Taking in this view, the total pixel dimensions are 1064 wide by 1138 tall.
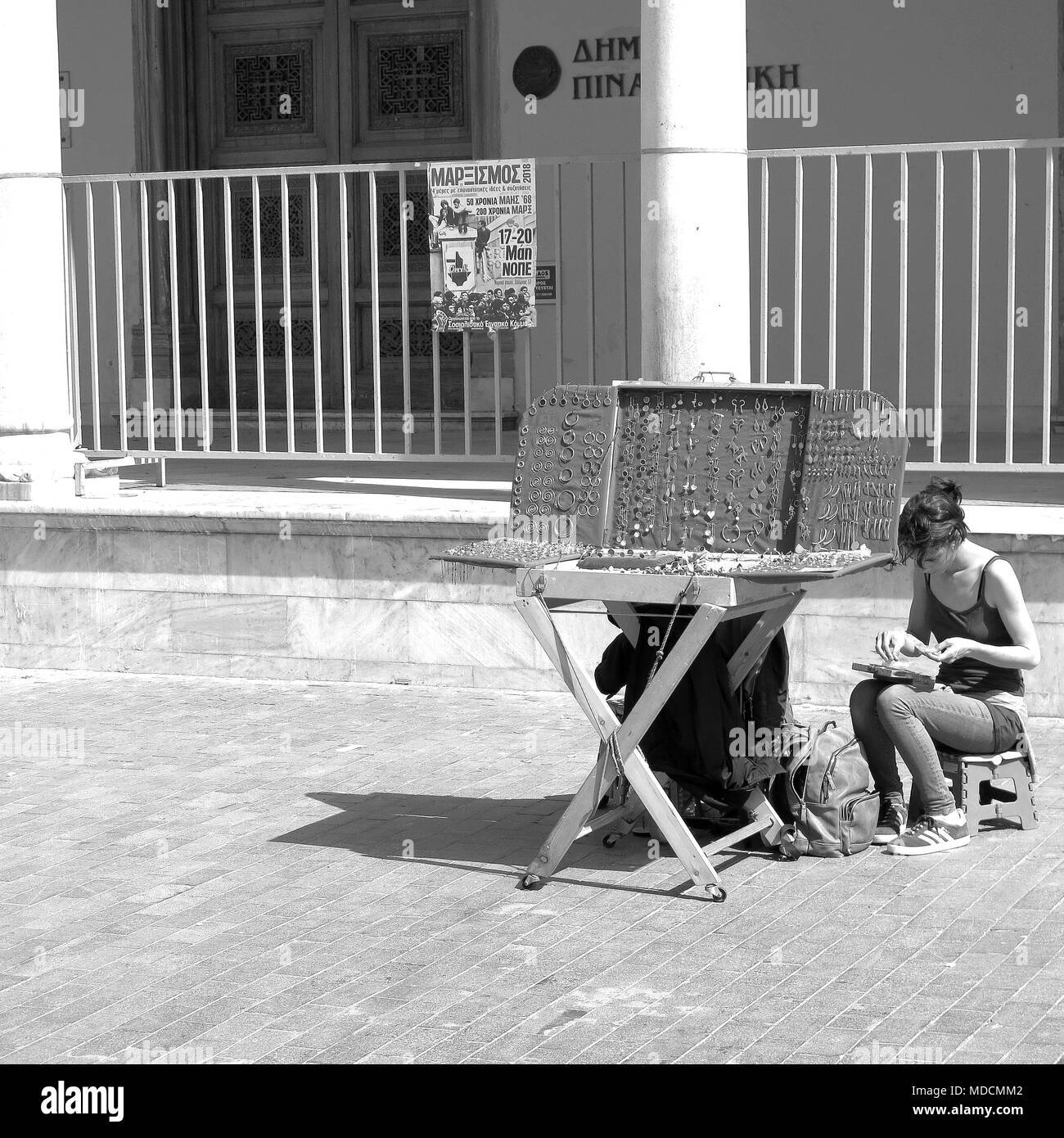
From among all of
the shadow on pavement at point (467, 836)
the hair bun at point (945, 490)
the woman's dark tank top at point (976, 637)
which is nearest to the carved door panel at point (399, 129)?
the shadow on pavement at point (467, 836)

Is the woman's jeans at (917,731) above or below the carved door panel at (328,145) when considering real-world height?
below

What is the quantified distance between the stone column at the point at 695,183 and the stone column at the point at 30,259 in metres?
3.07

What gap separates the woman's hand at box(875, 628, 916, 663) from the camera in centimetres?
571

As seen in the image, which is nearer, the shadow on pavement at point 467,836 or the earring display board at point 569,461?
the shadow on pavement at point 467,836

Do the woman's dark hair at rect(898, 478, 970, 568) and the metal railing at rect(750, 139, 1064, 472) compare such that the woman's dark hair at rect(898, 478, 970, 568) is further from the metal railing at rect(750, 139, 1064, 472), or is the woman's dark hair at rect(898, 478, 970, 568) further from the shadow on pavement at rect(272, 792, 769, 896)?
the metal railing at rect(750, 139, 1064, 472)

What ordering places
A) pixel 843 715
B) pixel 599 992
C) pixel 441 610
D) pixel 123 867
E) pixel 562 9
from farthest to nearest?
pixel 562 9
pixel 441 610
pixel 843 715
pixel 123 867
pixel 599 992

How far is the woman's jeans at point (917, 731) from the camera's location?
18.7 ft

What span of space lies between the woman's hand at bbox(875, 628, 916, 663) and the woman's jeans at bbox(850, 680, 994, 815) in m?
0.09

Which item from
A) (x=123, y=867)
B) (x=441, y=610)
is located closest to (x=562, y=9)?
(x=441, y=610)

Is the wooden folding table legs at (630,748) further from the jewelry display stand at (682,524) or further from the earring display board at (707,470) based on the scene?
the earring display board at (707,470)

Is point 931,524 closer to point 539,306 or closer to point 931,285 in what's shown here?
point 931,285
